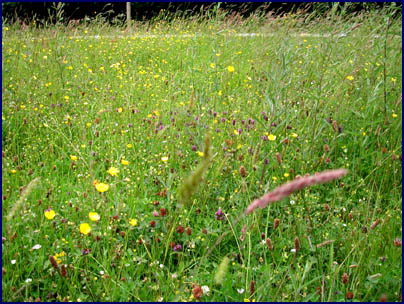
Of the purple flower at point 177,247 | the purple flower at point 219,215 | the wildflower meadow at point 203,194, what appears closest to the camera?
the wildflower meadow at point 203,194

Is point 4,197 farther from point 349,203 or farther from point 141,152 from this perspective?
point 349,203

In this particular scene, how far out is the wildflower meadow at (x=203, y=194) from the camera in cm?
148

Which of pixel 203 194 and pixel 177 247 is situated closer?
pixel 177 247

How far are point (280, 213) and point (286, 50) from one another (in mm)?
1194

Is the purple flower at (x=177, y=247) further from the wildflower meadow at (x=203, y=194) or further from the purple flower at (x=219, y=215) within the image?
the purple flower at (x=219, y=215)

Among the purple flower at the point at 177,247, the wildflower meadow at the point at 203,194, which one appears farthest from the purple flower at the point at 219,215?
the purple flower at the point at 177,247

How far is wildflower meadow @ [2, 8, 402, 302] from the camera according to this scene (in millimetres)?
1480

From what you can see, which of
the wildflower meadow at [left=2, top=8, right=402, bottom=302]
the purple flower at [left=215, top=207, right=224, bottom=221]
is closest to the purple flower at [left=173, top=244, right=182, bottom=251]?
the wildflower meadow at [left=2, top=8, right=402, bottom=302]

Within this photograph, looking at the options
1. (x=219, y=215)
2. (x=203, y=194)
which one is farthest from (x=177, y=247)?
(x=203, y=194)

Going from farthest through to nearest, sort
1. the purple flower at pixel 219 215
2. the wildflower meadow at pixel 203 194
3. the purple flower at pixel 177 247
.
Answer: the purple flower at pixel 219 215, the purple flower at pixel 177 247, the wildflower meadow at pixel 203 194

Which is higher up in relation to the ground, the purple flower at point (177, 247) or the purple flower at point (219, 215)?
the purple flower at point (219, 215)

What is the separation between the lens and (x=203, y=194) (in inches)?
80.1

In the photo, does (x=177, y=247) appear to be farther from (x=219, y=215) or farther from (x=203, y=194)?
(x=203, y=194)

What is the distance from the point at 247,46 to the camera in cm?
548
